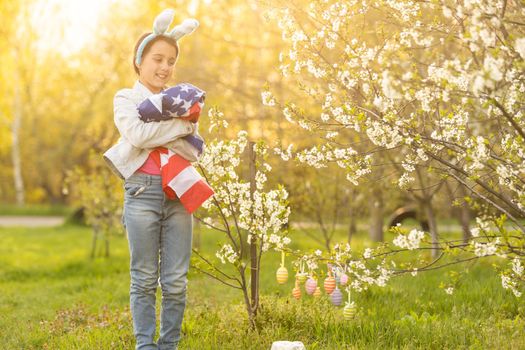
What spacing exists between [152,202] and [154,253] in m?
0.29

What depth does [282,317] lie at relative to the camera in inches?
167

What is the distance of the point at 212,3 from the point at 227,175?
712 cm

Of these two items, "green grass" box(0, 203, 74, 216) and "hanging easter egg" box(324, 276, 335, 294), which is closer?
"hanging easter egg" box(324, 276, 335, 294)

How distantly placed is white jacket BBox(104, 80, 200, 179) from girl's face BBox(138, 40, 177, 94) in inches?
4.1

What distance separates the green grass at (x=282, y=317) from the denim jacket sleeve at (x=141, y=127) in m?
1.32

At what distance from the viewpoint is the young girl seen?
3449mm

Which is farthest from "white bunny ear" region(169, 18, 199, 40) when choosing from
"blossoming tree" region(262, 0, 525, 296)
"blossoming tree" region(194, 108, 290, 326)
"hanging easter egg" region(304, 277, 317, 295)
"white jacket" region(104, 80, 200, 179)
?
"hanging easter egg" region(304, 277, 317, 295)

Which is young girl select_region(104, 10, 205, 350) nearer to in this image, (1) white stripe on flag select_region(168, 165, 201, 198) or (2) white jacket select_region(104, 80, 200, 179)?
(2) white jacket select_region(104, 80, 200, 179)

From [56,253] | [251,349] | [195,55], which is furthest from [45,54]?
[251,349]

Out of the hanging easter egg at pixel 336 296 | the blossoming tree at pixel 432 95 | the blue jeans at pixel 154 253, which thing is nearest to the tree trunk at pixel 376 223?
the hanging easter egg at pixel 336 296

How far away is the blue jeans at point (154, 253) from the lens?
346cm

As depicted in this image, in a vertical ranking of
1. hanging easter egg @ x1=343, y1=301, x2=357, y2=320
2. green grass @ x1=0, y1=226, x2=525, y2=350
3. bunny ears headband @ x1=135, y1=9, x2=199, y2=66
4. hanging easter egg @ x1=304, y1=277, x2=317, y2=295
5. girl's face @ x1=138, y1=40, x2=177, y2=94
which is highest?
bunny ears headband @ x1=135, y1=9, x2=199, y2=66

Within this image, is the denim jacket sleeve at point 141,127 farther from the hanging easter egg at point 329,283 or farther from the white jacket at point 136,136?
the hanging easter egg at point 329,283

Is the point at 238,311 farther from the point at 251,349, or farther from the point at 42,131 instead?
the point at 42,131
